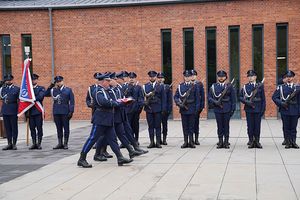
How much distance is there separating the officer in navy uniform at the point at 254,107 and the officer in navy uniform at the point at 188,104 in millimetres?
1224

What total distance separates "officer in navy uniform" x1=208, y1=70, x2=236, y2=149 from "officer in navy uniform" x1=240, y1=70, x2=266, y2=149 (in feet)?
1.11

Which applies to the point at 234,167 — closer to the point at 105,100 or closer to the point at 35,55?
the point at 105,100

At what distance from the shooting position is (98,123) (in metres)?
8.89

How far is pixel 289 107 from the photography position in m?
11.2

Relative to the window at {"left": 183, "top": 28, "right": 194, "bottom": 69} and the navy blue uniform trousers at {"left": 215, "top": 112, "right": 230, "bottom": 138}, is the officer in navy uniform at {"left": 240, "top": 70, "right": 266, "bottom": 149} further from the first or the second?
the window at {"left": 183, "top": 28, "right": 194, "bottom": 69}

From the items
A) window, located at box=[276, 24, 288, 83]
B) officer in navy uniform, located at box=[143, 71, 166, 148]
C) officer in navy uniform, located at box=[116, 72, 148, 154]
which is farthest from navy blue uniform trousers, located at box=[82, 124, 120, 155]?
window, located at box=[276, 24, 288, 83]

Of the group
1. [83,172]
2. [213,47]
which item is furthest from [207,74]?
[83,172]

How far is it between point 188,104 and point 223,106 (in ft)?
2.94

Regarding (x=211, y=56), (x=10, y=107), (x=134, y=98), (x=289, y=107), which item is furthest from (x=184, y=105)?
(x=211, y=56)

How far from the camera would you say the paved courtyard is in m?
6.65

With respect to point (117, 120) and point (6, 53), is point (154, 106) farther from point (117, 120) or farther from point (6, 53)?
point (6, 53)

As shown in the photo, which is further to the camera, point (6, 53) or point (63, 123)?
point (6, 53)

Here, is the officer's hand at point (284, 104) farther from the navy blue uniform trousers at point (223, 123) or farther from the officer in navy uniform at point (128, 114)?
the officer in navy uniform at point (128, 114)

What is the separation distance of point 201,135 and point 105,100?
6617 millimetres
